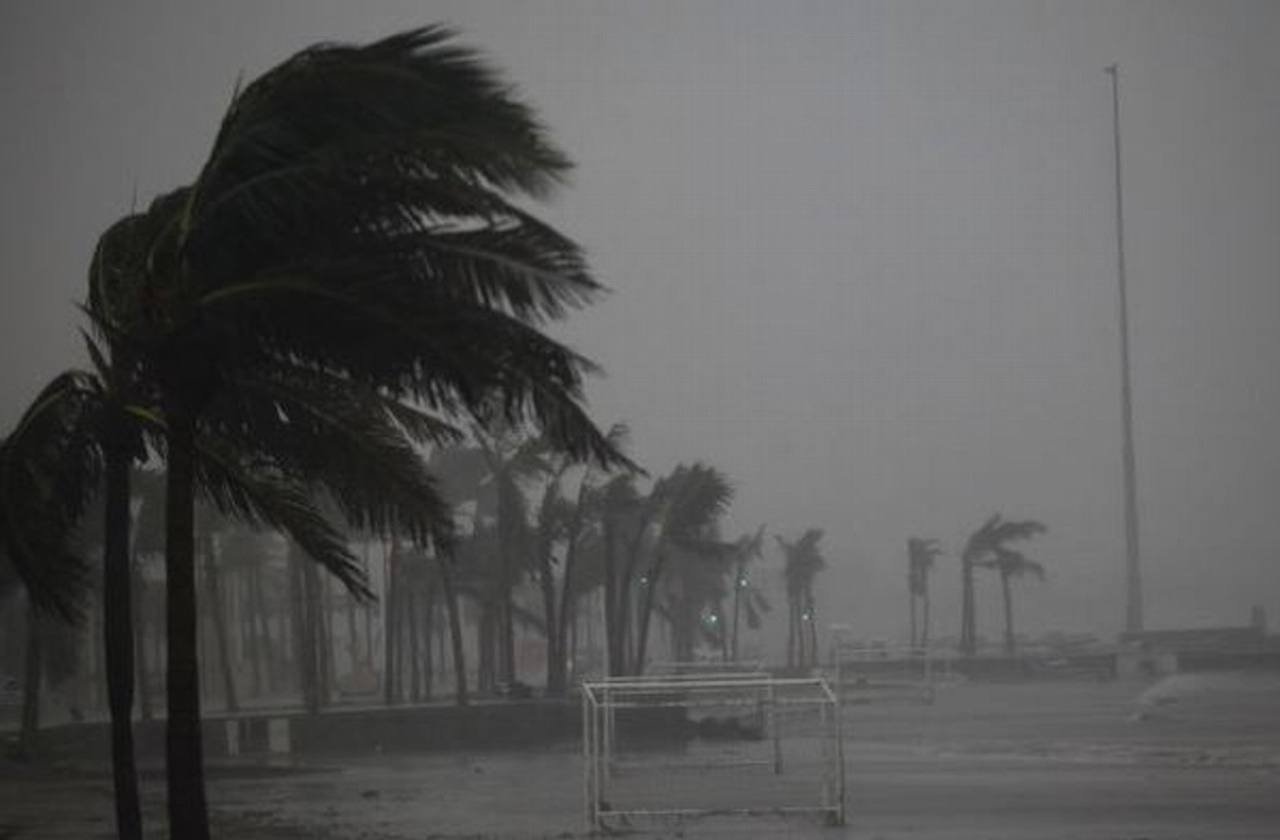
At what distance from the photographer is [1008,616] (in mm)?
67875

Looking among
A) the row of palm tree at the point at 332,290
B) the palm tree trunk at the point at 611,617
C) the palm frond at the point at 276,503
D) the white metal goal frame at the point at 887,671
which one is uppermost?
the row of palm tree at the point at 332,290

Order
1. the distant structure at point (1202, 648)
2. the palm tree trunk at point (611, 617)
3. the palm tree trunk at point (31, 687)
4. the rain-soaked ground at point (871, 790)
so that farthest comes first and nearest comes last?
the distant structure at point (1202, 648), the palm tree trunk at point (611, 617), the palm tree trunk at point (31, 687), the rain-soaked ground at point (871, 790)

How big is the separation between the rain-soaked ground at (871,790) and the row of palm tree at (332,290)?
375 inches

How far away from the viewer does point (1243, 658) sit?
63.0 meters

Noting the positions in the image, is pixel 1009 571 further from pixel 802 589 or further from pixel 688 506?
pixel 688 506

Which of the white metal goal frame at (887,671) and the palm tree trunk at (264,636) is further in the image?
the palm tree trunk at (264,636)

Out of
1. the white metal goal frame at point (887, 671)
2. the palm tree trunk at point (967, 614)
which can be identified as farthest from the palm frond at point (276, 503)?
the palm tree trunk at point (967, 614)

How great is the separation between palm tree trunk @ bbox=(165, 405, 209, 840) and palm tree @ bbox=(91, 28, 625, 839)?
0.01 metres

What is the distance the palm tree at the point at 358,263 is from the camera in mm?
10422

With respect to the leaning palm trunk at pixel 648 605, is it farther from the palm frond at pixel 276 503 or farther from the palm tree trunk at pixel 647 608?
the palm frond at pixel 276 503

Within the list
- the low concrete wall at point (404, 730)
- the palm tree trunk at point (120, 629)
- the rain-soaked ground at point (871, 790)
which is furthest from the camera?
the low concrete wall at point (404, 730)

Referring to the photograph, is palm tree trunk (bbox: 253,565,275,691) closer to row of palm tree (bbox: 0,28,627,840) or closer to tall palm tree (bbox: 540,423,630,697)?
tall palm tree (bbox: 540,423,630,697)

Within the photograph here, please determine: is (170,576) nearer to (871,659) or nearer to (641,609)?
(641,609)

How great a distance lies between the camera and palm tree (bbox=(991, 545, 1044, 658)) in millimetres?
65688
